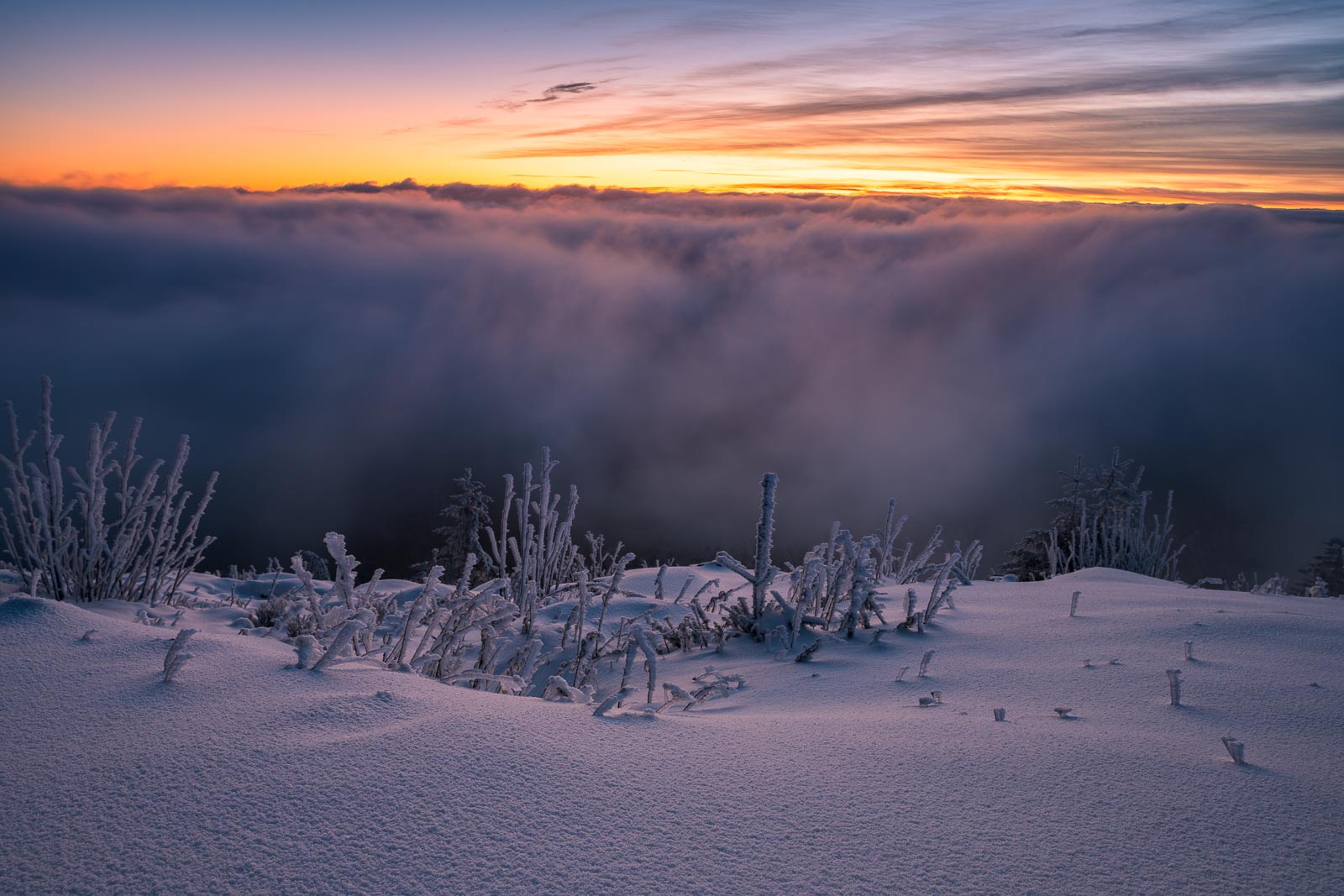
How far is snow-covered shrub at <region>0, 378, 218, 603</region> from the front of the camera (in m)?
3.23

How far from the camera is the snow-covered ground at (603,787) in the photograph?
115 cm

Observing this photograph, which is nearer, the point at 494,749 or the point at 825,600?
the point at 494,749

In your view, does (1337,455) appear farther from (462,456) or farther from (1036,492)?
(462,456)

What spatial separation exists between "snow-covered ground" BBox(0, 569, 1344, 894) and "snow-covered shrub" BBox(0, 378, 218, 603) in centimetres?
131

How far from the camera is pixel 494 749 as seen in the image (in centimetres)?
150

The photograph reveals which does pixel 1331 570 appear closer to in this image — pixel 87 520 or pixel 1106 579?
pixel 1106 579

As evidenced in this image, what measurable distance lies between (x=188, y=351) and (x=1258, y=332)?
688 ft

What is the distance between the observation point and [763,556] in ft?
11.6

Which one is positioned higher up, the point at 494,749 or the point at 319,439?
the point at 494,749

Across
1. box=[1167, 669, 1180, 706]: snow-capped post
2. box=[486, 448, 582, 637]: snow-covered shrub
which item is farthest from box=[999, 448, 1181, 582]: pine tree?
box=[486, 448, 582, 637]: snow-covered shrub

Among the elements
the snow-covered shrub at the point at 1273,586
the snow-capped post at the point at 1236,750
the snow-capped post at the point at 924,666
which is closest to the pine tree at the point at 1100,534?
the snow-covered shrub at the point at 1273,586

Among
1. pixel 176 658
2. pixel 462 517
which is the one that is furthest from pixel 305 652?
pixel 462 517

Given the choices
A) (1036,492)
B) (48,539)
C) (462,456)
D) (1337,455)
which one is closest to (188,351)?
(462,456)

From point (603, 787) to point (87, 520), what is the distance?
10.6ft
